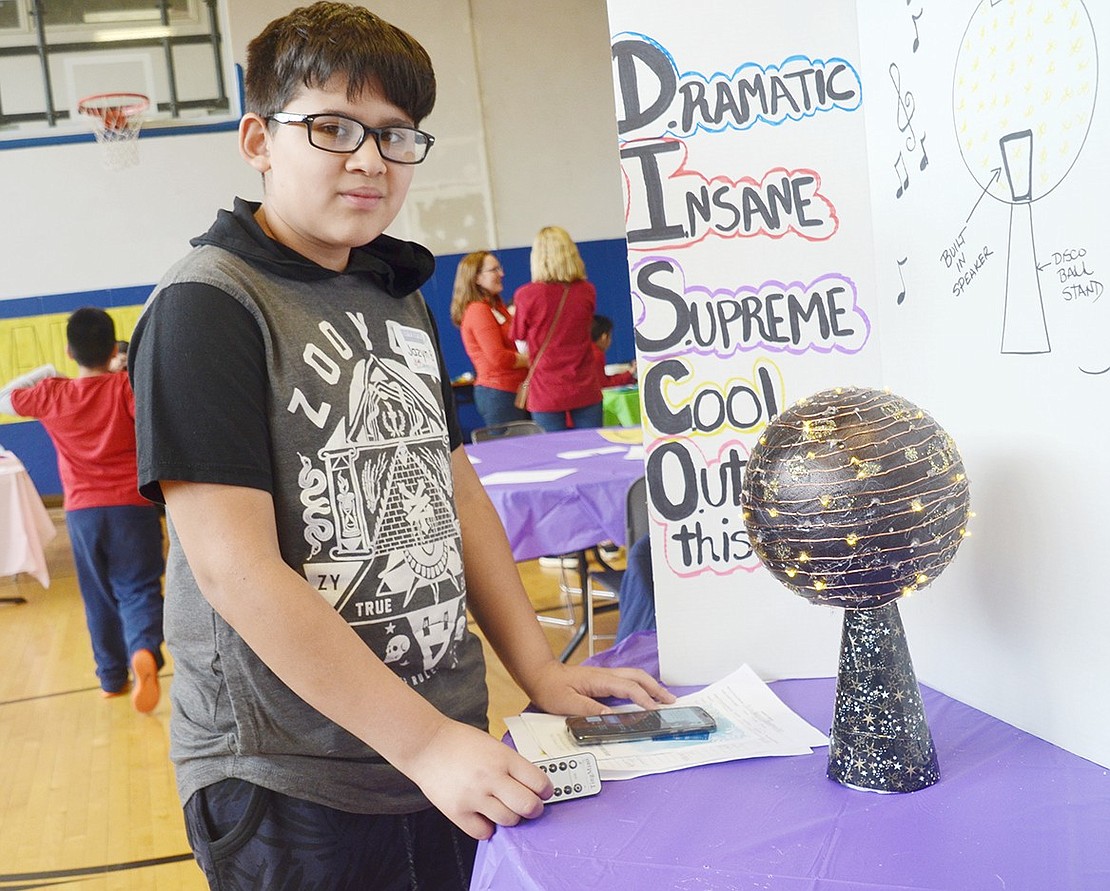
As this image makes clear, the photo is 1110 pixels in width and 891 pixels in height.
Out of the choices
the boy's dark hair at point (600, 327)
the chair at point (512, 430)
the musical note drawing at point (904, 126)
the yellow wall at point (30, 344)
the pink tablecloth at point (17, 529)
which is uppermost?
the yellow wall at point (30, 344)

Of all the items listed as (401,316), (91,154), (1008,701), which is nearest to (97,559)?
(401,316)

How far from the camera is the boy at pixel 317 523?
3.08 ft

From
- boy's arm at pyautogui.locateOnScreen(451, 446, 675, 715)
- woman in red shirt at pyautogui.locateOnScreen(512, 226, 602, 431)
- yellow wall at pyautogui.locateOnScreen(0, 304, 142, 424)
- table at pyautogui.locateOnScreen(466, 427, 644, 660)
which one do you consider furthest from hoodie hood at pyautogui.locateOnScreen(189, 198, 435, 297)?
yellow wall at pyautogui.locateOnScreen(0, 304, 142, 424)

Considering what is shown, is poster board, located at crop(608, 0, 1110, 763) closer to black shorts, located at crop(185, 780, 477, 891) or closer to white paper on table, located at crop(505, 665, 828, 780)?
white paper on table, located at crop(505, 665, 828, 780)

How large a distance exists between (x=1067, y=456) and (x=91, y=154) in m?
8.62

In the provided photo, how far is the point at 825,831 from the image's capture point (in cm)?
87

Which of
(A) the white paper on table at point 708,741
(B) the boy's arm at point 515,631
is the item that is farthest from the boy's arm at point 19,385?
(A) the white paper on table at point 708,741

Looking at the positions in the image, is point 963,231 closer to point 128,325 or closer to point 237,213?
point 237,213

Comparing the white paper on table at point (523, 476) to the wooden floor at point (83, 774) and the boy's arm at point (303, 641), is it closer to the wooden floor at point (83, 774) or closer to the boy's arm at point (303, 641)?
the wooden floor at point (83, 774)

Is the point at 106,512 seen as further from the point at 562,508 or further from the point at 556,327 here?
the point at 556,327

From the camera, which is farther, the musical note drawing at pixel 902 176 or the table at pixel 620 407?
the table at pixel 620 407

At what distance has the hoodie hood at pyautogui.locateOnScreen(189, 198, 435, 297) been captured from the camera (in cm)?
107

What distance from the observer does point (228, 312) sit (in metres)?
0.99

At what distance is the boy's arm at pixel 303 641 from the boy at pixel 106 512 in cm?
328
